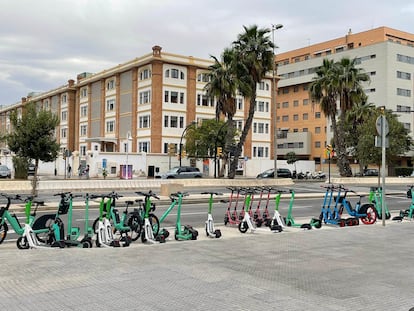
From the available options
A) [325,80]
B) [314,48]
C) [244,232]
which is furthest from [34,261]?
[314,48]

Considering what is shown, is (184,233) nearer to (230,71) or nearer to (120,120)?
(230,71)

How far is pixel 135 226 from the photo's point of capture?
10.9 metres

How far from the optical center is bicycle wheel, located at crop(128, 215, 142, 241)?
10828mm

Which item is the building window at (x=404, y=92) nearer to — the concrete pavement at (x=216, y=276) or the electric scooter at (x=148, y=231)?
the concrete pavement at (x=216, y=276)

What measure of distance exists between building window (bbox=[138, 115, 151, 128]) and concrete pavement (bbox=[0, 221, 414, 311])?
52625 millimetres

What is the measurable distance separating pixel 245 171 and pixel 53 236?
59.7 meters

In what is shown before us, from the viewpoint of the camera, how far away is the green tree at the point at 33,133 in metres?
25.2

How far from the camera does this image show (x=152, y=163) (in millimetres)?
59875

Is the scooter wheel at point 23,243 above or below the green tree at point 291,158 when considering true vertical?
below

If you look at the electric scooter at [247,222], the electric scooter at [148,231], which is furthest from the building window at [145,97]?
the electric scooter at [148,231]

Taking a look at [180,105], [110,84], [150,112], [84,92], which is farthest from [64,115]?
[180,105]

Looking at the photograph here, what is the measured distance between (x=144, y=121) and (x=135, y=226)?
53.7 meters

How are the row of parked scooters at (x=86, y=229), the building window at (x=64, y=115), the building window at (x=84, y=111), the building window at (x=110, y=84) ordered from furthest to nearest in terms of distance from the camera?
the building window at (x=64, y=115) < the building window at (x=84, y=111) < the building window at (x=110, y=84) < the row of parked scooters at (x=86, y=229)

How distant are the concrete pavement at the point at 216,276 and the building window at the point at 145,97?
174ft
